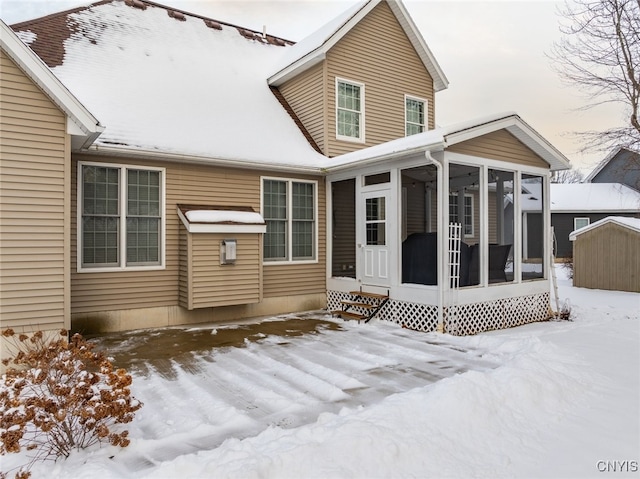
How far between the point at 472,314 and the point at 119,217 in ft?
21.4

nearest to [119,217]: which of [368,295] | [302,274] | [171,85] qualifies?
[171,85]

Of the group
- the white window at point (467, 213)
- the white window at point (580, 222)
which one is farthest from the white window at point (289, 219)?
the white window at point (580, 222)

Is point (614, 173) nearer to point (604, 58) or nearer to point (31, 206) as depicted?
point (604, 58)

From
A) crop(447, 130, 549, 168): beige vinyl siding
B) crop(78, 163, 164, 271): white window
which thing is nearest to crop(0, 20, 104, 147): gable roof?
crop(78, 163, 164, 271): white window

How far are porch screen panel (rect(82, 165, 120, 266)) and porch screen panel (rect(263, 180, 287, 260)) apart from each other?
9.55 feet

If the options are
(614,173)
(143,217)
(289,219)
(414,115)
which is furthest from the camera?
(614,173)

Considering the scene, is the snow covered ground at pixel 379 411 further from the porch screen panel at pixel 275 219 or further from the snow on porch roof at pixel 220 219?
the porch screen panel at pixel 275 219

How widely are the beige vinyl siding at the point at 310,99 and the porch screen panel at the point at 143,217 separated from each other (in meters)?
4.27

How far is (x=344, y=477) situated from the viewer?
9.78 ft

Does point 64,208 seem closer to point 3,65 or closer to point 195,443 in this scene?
point 3,65

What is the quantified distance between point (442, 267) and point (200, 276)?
429cm

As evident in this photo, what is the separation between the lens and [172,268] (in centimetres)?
812

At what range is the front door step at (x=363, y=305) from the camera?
328 inches

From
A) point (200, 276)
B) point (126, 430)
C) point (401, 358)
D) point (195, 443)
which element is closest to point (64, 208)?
point (200, 276)
